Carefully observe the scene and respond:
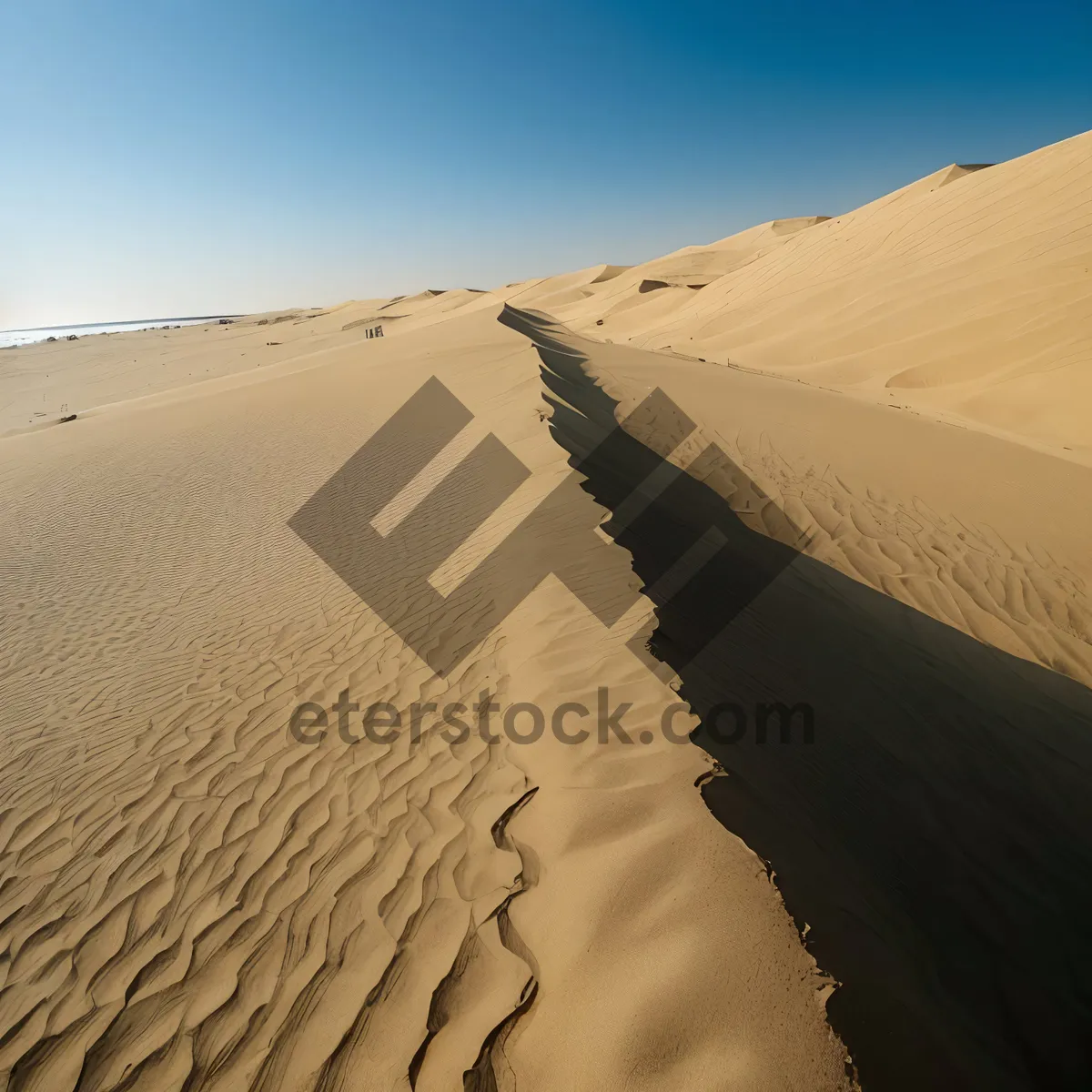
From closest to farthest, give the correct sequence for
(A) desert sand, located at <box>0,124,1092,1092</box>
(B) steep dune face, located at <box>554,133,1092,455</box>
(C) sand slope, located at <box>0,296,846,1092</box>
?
(C) sand slope, located at <box>0,296,846,1092</box>, (A) desert sand, located at <box>0,124,1092,1092</box>, (B) steep dune face, located at <box>554,133,1092,455</box>

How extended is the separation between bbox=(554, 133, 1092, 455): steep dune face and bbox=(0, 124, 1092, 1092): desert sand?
6.93ft

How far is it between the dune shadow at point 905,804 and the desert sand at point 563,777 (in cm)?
2

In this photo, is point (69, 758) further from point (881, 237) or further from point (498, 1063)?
point (881, 237)

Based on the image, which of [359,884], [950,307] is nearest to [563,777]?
[359,884]

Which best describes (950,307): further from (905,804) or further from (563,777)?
(563,777)

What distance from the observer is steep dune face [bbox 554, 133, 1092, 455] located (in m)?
12.4

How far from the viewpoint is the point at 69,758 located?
13.4 ft

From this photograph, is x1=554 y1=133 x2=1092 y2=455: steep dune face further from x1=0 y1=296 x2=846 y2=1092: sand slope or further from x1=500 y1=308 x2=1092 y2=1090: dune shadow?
x1=0 y1=296 x2=846 y2=1092: sand slope

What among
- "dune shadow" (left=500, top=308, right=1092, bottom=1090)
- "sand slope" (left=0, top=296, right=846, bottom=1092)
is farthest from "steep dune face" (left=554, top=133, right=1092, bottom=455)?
"sand slope" (left=0, top=296, right=846, bottom=1092)

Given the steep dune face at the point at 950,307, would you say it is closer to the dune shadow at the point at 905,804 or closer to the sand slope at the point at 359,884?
the dune shadow at the point at 905,804

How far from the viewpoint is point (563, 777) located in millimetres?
3148

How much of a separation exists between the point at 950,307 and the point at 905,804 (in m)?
16.8

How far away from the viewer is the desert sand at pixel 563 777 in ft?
7.09

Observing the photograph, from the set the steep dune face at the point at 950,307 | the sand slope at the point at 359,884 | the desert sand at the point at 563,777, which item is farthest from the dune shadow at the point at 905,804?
the steep dune face at the point at 950,307
